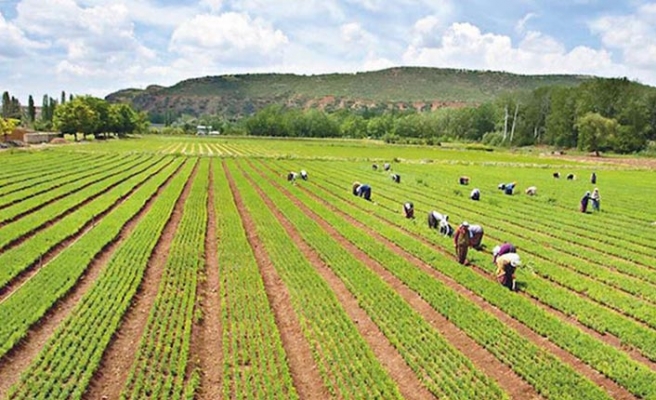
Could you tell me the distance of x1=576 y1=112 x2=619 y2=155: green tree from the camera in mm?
93688

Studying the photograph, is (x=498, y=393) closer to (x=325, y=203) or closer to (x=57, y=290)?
(x=57, y=290)

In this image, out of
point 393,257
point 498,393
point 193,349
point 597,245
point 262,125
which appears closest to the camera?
point 498,393

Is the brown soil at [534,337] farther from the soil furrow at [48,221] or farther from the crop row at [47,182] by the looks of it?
the crop row at [47,182]

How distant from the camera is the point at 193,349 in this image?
39.2 ft

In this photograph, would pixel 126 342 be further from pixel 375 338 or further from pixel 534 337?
pixel 534 337

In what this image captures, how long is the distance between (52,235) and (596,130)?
9707 centimetres

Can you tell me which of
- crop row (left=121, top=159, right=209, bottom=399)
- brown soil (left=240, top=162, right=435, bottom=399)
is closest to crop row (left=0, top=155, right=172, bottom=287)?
crop row (left=121, top=159, right=209, bottom=399)

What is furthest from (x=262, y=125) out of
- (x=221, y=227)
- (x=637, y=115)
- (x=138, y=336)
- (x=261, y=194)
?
(x=138, y=336)

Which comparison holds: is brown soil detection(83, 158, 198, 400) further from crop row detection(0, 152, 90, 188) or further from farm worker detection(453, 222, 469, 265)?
crop row detection(0, 152, 90, 188)

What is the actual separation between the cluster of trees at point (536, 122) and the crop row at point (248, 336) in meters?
94.0

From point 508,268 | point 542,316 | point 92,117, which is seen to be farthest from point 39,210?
point 92,117

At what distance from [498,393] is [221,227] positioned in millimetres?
16973

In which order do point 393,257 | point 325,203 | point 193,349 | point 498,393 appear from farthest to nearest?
point 325,203, point 393,257, point 193,349, point 498,393

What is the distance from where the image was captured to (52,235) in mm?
21359
